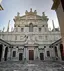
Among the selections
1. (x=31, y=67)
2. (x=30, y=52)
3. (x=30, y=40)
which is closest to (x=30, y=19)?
(x=30, y=40)

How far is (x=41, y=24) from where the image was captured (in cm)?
2238

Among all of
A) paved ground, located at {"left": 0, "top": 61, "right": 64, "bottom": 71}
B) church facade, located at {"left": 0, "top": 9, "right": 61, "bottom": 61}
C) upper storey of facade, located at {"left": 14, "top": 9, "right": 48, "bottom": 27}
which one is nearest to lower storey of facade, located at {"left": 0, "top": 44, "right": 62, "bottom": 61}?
church facade, located at {"left": 0, "top": 9, "right": 61, "bottom": 61}

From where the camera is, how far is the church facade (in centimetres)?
1934

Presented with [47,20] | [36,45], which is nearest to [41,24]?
[47,20]

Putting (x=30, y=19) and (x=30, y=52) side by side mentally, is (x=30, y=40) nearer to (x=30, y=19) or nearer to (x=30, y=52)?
(x=30, y=52)

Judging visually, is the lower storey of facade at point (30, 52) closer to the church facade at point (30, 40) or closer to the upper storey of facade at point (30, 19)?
the church facade at point (30, 40)

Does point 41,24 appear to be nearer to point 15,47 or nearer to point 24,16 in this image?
point 24,16

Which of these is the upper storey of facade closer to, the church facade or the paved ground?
the church facade

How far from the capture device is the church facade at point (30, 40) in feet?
63.5

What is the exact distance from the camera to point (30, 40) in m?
20.4

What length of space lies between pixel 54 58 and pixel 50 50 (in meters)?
1.96

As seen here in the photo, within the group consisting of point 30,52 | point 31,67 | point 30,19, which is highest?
point 30,19

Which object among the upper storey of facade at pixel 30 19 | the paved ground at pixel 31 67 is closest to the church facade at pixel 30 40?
the upper storey of facade at pixel 30 19

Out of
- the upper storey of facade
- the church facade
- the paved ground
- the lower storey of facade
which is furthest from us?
the upper storey of facade
